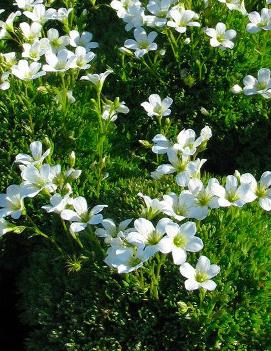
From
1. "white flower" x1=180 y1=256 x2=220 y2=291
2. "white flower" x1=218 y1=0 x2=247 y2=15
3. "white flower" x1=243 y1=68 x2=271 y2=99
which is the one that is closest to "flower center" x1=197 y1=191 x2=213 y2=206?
"white flower" x1=180 y1=256 x2=220 y2=291

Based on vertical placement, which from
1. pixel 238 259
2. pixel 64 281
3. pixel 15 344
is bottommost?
pixel 15 344

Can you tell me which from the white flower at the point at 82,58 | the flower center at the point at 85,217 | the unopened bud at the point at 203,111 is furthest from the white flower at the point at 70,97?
the flower center at the point at 85,217

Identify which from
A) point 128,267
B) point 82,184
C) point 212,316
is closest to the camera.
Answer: point 128,267

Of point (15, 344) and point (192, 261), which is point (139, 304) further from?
point (15, 344)

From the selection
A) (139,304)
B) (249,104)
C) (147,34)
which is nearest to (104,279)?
(139,304)

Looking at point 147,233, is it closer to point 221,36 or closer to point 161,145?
point 161,145

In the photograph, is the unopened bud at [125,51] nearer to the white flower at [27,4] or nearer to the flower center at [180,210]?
the white flower at [27,4]

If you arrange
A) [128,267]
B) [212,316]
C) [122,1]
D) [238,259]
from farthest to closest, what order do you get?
[122,1] → [238,259] → [212,316] → [128,267]
